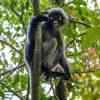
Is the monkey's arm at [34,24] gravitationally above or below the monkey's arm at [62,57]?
above

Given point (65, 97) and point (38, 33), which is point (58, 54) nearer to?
point (65, 97)

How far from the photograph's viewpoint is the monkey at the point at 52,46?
442 centimetres

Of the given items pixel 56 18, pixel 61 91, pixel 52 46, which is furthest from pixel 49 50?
pixel 61 91

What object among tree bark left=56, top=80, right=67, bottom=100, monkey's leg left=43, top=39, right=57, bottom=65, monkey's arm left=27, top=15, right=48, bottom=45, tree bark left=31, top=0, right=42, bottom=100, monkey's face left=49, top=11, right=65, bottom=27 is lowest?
tree bark left=56, top=80, right=67, bottom=100

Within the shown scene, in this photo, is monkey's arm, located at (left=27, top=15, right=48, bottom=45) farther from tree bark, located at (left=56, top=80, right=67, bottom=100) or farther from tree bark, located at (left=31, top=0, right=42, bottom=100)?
tree bark, located at (left=31, top=0, right=42, bottom=100)

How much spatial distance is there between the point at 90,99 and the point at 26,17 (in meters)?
4.22

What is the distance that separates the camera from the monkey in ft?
14.5

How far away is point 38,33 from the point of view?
262cm

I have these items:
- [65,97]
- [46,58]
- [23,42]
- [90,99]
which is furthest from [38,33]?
[23,42]

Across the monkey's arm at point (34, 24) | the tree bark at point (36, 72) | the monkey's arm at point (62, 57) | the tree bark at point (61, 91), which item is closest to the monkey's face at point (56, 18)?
the monkey's arm at point (62, 57)

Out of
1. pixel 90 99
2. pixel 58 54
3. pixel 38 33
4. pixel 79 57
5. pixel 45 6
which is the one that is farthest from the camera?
pixel 58 54

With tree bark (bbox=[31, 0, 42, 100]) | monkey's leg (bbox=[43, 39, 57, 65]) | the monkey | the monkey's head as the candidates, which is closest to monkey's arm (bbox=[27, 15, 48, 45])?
the monkey

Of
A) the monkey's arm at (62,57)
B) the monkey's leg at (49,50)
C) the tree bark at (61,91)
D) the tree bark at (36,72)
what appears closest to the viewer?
the tree bark at (36,72)

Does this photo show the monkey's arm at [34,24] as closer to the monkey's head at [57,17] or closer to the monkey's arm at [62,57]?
the monkey's head at [57,17]
